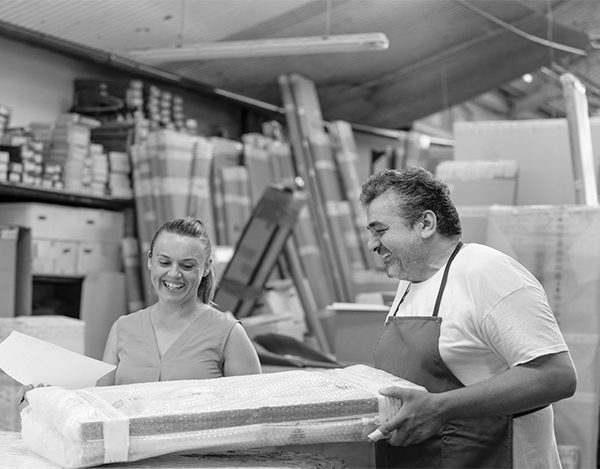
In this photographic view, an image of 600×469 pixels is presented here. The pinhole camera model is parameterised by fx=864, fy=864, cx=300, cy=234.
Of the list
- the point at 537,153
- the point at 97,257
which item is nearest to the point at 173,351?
the point at 537,153

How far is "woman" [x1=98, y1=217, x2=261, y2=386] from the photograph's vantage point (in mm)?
2697

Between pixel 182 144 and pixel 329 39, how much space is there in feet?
6.39

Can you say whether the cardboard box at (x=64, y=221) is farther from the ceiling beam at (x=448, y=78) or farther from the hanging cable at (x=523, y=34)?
the hanging cable at (x=523, y=34)

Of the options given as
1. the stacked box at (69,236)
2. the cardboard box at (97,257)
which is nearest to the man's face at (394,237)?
the stacked box at (69,236)

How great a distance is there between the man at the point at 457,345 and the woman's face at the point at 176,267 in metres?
0.72

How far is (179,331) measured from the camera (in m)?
2.78

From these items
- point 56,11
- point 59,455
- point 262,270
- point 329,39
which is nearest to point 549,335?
point 59,455

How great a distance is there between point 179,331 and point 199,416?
952 millimetres

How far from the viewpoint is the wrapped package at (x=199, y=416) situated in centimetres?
174

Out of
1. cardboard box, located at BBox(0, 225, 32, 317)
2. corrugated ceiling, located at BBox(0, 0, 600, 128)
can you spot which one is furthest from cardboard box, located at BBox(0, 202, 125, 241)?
corrugated ceiling, located at BBox(0, 0, 600, 128)

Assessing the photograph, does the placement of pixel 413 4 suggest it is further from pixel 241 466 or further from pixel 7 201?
pixel 241 466

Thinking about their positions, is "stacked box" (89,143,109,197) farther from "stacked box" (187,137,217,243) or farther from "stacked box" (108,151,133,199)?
"stacked box" (187,137,217,243)

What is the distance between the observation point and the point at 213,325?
2801mm

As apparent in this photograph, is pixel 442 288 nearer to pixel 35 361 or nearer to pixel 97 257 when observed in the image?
pixel 35 361
